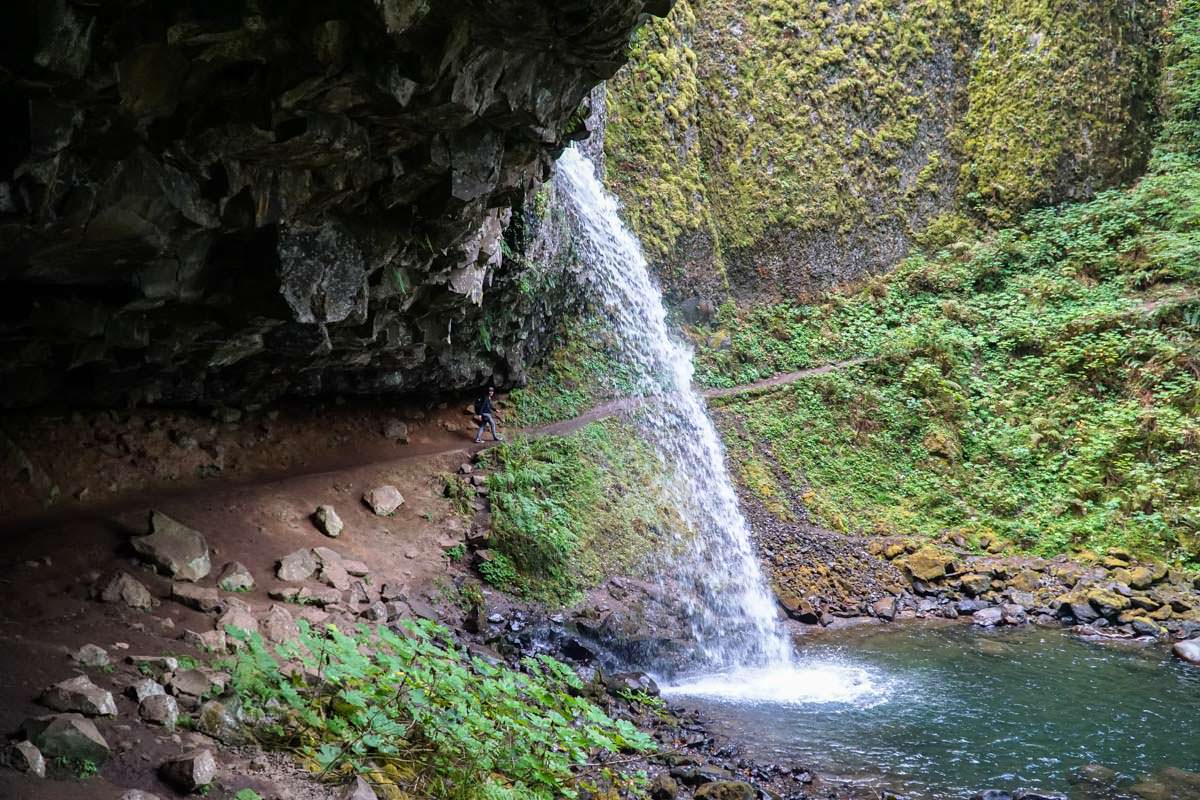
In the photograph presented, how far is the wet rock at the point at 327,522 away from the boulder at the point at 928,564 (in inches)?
447

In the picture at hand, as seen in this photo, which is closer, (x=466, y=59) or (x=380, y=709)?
(x=466, y=59)

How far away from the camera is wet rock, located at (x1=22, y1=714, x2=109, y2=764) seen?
5.07m

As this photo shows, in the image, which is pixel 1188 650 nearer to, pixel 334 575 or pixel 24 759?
pixel 334 575

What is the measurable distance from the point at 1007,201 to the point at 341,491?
2160cm

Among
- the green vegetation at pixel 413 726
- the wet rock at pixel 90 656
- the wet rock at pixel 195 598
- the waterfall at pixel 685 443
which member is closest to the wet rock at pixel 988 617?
the waterfall at pixel 685 443

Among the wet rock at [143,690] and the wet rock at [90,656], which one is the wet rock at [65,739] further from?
the wet rock at [90,656]

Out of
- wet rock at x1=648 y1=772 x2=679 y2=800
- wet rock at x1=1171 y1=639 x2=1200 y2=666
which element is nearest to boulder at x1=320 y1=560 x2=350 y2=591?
wet rock at x1=648 y1=772 x2=679 y2=800

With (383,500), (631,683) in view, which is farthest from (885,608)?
(383,500)

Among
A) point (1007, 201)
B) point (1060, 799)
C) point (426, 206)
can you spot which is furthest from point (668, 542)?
point (1007, 201)

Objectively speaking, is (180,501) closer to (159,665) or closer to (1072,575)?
(159,665)

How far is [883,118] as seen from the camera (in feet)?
82.1

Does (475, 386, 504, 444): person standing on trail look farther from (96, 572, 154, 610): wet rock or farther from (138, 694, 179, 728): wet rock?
(138, 694, 179, 728): wet rock

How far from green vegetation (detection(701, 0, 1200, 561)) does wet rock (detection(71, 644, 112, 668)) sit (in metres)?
13.9

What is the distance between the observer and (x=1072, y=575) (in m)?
15.9
